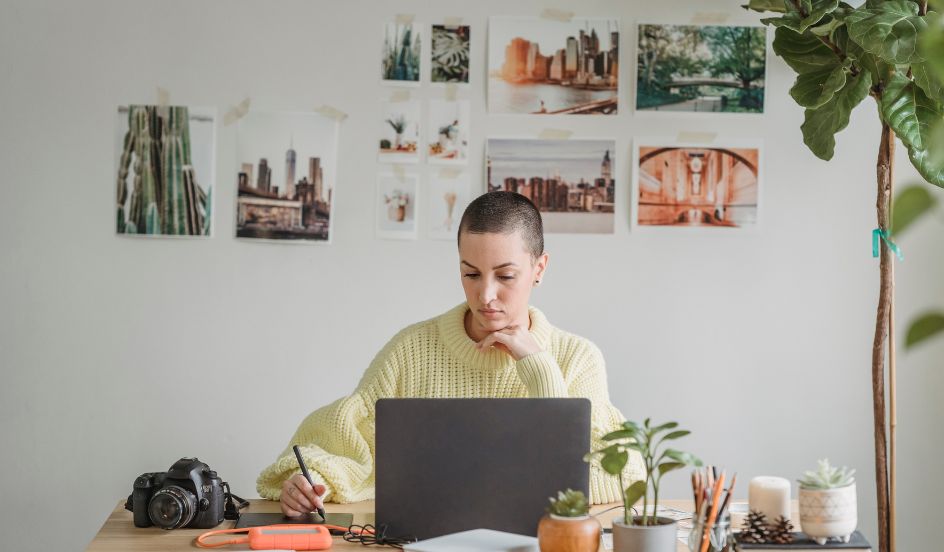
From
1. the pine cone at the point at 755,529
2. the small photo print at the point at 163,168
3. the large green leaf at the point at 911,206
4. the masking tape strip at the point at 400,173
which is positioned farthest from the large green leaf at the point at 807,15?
the large green leaf at the point at 911,206

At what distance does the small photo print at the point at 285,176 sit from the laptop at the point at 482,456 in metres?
1.39

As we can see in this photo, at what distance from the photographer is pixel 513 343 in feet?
6.09

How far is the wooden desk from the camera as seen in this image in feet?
4.80

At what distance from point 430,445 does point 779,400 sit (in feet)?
5.52

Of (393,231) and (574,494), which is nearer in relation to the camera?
(574,494)

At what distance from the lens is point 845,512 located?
133cm

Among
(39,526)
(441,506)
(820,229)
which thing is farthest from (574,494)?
(39,526)

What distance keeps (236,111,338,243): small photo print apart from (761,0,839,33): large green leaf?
1.20m

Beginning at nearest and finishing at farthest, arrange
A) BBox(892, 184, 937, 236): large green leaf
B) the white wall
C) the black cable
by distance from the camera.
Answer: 1. BBox(892, 184, 937, 236): large green leaf
2. the black cable
3. the white wall

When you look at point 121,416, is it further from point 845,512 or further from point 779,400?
point 845,512

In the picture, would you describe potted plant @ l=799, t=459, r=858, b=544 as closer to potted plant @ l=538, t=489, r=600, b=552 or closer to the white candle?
the white candle

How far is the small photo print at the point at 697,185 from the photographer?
2.76 m

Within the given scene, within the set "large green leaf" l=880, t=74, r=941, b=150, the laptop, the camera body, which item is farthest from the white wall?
the laptop

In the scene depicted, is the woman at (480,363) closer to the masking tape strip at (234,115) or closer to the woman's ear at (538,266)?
the woman's ear at (538,266)
